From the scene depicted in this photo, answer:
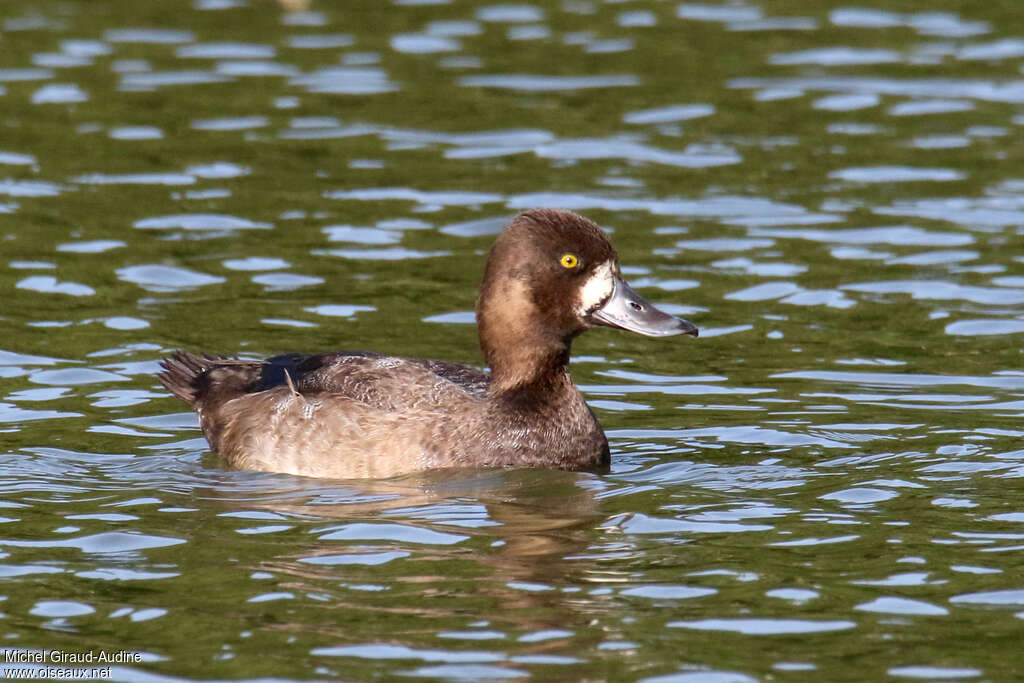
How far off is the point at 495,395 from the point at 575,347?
2.28 m

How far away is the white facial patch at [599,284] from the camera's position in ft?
29.6

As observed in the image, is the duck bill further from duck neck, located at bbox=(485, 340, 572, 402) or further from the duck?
duck neck, located at bbox=(485, 340, 572, 402)

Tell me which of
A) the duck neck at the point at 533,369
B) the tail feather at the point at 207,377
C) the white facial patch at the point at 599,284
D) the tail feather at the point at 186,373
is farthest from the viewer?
the tail feather at the point at 186,373

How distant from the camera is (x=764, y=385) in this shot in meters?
10.2

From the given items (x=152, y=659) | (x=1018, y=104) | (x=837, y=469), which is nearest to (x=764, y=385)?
(x=837, y=469)

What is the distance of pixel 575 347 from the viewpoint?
448 inches

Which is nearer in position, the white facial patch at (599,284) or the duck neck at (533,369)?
the white facial patch at (599,284)

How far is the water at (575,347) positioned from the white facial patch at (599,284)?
2.59ft

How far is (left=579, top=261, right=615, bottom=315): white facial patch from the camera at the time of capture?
9.01m

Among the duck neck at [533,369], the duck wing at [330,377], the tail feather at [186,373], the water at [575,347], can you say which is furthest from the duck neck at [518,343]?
the tail feather at [186,373]

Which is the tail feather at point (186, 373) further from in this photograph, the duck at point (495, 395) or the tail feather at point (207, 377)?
the duck at point (495, 395)

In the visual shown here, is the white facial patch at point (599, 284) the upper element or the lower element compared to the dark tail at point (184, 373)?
upper

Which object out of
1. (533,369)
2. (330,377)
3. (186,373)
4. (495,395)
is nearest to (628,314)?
(533,369)

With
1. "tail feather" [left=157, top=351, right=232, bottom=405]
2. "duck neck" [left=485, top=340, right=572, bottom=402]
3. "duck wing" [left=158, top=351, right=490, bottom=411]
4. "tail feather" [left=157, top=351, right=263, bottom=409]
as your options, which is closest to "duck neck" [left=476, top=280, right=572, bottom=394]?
"duck neck" [left=485, top=340, right=572, bottom=402]
